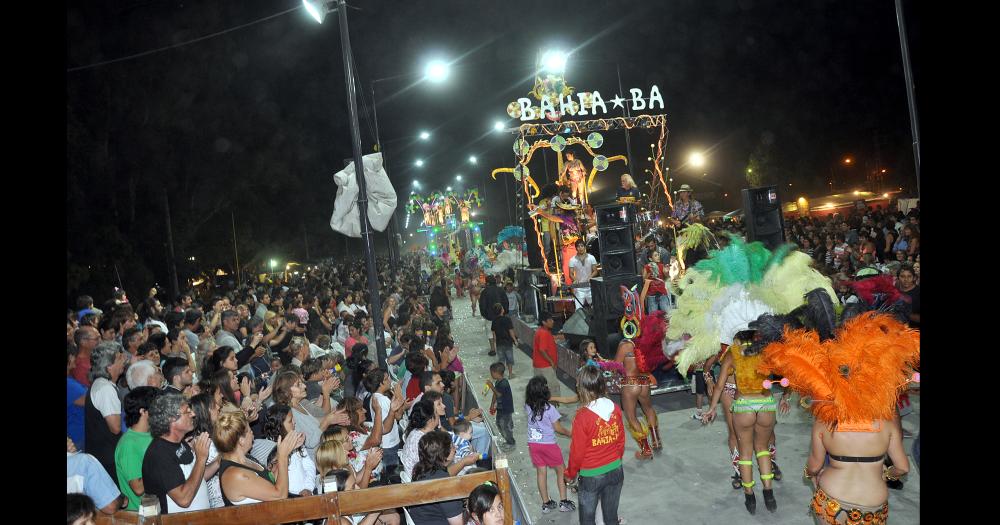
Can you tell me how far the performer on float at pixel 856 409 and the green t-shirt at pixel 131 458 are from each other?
175 inches

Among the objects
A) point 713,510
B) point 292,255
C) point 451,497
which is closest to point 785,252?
point 713,510

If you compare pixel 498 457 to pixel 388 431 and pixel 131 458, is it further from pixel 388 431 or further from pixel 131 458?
pixel 131 458

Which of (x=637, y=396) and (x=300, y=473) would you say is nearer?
(x=300, y=473)

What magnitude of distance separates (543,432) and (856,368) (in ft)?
9.85

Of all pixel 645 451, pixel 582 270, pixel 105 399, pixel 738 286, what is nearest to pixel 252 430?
pixel 105 399

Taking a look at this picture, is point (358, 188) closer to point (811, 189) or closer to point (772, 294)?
point (772, 294)

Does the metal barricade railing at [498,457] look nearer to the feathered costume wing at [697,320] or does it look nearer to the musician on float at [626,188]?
the feathered costume wing at [697,320]

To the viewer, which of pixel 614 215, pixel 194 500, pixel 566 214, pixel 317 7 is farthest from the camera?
pixel 566 214

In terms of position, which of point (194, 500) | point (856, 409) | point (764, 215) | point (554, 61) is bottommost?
point (194, 500)

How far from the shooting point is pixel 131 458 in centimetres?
444

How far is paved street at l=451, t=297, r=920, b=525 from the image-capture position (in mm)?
6016

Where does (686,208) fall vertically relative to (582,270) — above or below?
above

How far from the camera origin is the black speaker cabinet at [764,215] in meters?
9.11
